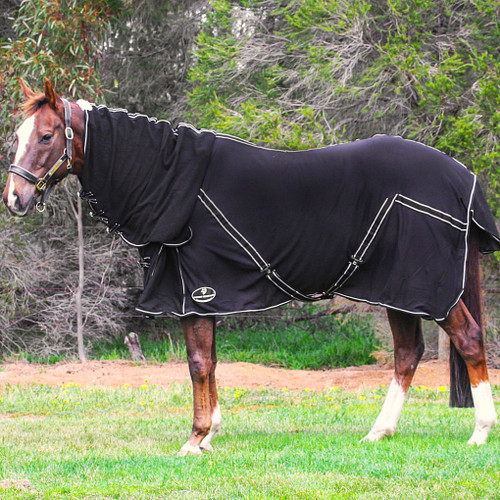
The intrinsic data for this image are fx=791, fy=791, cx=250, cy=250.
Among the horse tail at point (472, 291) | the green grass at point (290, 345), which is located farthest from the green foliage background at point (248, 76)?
the horse tail at point (472, 291)

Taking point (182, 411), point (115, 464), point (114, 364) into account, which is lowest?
point (114, 364)

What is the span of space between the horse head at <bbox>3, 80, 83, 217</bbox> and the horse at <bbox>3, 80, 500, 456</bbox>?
0.01m

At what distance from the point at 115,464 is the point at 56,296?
8.27 m

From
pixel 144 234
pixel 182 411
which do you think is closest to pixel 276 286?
pixel 144 234

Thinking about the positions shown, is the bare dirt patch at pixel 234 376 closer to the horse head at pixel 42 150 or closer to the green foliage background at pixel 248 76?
the green foliage background at pixel 248 76

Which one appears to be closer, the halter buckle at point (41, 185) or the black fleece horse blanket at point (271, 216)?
the halter buckle at point (41, 185)

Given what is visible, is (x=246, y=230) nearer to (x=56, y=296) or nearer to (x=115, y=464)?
(x=115, y=464)

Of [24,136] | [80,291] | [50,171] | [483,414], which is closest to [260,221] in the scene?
[50,171]

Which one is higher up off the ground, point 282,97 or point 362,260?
point 282,97

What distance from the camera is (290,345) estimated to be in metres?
13.3

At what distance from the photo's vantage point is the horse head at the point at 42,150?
5.02m

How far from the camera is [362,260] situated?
5410 mm

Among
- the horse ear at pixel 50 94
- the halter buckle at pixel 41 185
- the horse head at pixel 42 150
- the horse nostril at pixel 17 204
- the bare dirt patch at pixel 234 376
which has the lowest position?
the bare dirt patch at pixel 234 376

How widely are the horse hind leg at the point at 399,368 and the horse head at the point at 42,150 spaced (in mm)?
2573
